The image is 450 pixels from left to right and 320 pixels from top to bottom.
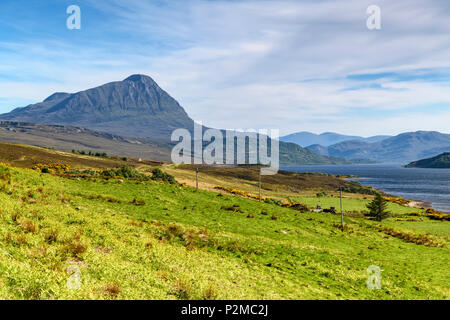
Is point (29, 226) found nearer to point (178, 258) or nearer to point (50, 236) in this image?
point (50, 236)

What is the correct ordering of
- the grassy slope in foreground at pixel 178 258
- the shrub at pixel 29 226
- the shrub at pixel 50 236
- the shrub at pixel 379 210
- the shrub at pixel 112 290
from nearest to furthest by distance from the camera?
the shrub at pixel 112 290, the grassy slope in foreground at pixel 178 258, the shrub at pixel 50 236, the shrub at pixel 29 226, the shrub at pixel 379 210

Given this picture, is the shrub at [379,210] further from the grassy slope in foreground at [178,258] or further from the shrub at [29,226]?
the shrub at [29,226]

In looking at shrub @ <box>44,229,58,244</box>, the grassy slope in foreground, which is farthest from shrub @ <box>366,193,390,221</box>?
shrub @ <box>44,229,58,244</box>

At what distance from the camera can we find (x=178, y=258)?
1448cm

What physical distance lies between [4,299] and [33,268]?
2.37 metres

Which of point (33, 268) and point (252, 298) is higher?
point (33, 268)

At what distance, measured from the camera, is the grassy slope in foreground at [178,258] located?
33.8ft

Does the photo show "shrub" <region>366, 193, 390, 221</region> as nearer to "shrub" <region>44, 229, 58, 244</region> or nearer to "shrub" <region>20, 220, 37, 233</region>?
"shrub" <region>44, 229, 58, 244</region>

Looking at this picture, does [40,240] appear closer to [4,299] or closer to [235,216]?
[4,299]

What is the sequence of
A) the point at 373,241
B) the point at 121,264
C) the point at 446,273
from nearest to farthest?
the point at 121,264, the point at 446,273, the point at 373,241

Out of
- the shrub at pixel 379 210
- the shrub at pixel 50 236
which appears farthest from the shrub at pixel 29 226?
the shrub at pixel 379 210

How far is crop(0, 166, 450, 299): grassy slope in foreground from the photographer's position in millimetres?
10297

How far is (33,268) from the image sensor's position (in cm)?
1020
